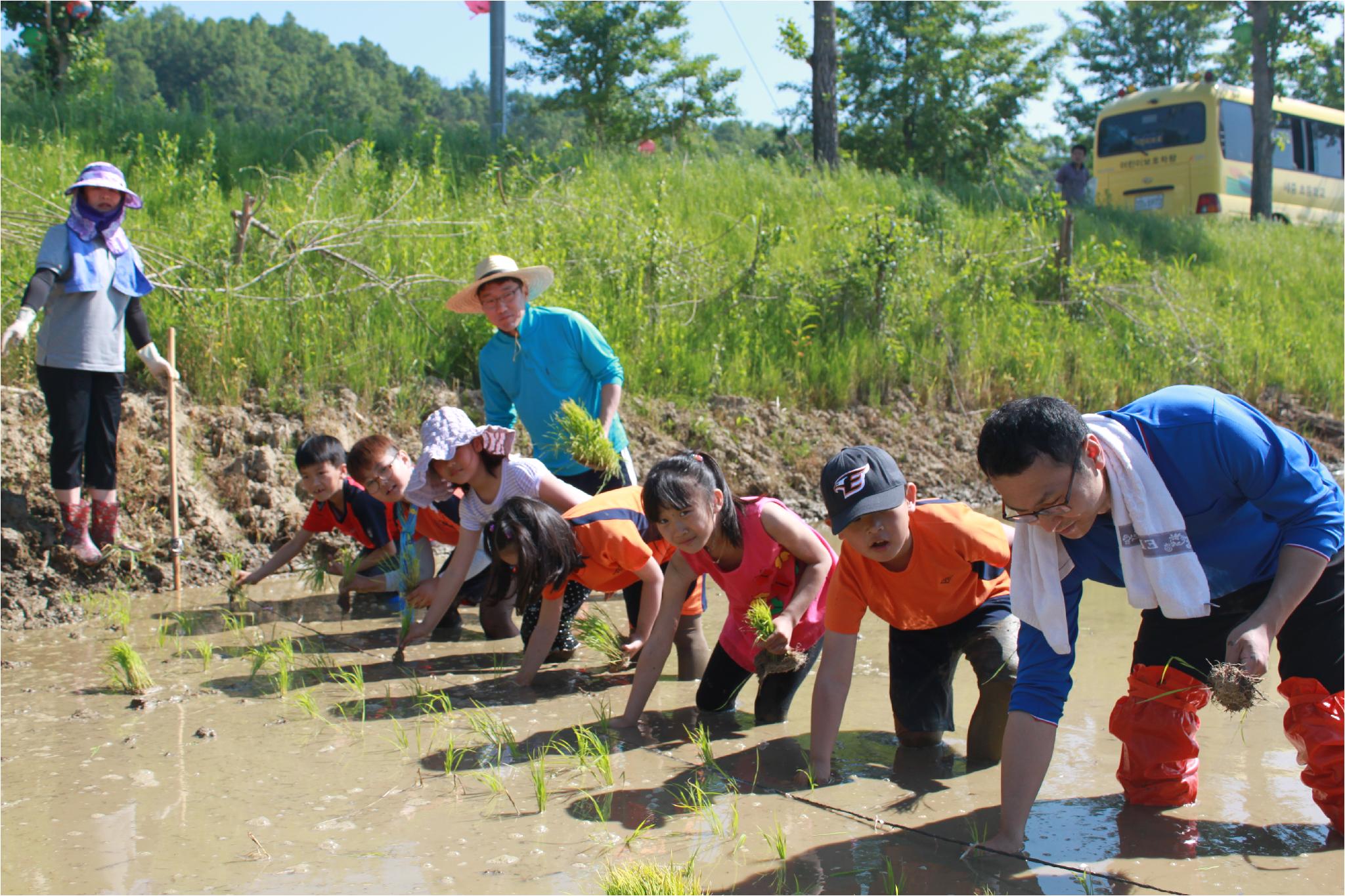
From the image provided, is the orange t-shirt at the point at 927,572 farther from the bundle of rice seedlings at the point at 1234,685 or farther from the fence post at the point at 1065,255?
the fence post at the point at 1065,255

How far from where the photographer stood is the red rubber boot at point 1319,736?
275 cm

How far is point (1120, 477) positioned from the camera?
256 cm

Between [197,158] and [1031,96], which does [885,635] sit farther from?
[1031,96]

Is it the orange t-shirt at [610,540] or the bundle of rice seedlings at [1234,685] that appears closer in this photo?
the bundle of rice seedlings at [1234,685]

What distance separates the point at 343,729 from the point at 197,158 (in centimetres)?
736

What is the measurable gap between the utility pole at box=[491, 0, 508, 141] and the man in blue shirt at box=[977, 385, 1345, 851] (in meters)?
9.57

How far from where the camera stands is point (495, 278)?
5.04 metres

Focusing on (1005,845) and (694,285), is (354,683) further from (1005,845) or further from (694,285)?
(694,285)

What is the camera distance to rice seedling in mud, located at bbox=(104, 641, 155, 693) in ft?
13.3

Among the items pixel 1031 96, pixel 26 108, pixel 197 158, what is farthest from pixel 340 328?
pixel 1031 96

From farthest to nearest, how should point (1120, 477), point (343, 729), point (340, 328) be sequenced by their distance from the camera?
point (340, 328)
point (343, 729)
point (1120, 477)

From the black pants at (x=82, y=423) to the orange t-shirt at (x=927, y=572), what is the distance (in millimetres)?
3950

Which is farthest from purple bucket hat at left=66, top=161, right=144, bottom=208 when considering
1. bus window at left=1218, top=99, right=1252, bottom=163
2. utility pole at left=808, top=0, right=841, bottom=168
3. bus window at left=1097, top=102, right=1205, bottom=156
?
bus window at left=1218, top=99, right=1252, bottom=163

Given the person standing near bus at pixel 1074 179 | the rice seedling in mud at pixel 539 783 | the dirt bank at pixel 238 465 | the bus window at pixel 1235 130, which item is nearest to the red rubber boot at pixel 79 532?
the dirt bank at pixel 238 465
